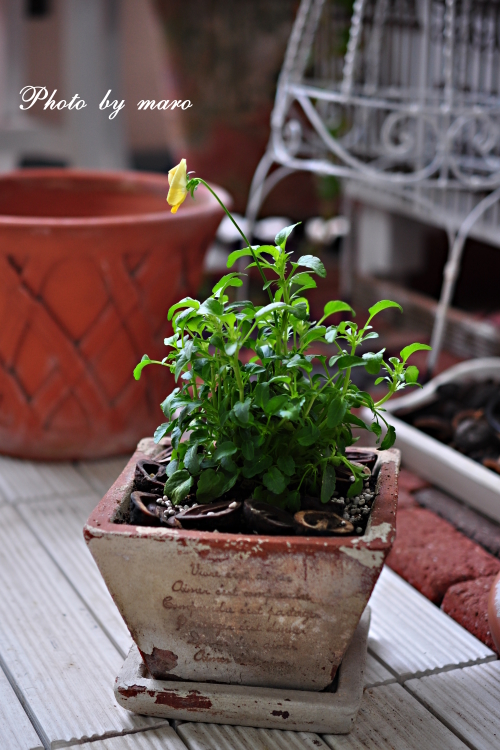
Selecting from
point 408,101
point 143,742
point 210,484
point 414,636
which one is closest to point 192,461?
point 210,484

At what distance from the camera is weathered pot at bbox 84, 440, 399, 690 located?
91cm

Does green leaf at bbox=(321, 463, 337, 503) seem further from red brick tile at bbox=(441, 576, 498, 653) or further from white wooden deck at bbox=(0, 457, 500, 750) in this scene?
red brick tile at bbox=(441, 576, 498, 653)

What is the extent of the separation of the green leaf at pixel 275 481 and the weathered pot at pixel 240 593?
2.3 inches

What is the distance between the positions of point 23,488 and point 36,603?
40 centimetres

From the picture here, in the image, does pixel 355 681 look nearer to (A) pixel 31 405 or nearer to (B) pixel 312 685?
(B) pixel 312 685

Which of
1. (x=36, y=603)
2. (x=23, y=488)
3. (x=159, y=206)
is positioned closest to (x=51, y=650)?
(x=36, y=603)

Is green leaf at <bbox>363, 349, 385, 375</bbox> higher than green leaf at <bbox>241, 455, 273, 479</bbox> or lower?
higher

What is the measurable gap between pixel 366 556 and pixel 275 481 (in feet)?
0.42

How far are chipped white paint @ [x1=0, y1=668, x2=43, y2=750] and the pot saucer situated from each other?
109 millimetres

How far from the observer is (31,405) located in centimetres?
170

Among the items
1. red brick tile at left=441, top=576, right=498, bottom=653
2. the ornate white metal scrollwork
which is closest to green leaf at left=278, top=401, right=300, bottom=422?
red brick tile at left=441, top=576, right=498, bottom=653

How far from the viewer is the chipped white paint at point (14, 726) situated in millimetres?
977

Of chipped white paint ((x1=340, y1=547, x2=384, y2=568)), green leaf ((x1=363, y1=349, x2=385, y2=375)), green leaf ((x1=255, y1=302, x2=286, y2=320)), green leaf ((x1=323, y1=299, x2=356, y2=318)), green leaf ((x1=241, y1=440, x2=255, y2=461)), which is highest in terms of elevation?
green leaf ((x1=255, y1=302, x2=286, y2=320))

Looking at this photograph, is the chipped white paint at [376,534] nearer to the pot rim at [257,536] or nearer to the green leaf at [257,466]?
the pot rim at [257,536]
